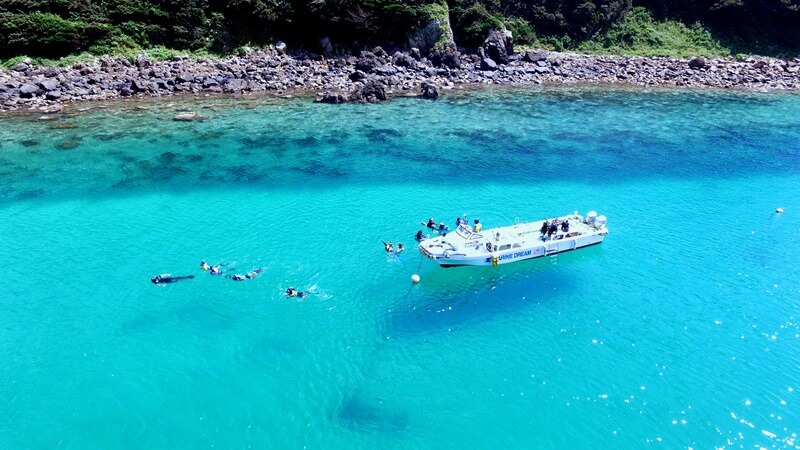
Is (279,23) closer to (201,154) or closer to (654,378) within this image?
(201,154)

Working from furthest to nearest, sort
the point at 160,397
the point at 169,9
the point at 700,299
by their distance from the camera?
1. the point at 169,9
2. the point at 700,299
3. the point at 160,397

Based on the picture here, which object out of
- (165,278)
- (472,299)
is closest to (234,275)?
(165,278)

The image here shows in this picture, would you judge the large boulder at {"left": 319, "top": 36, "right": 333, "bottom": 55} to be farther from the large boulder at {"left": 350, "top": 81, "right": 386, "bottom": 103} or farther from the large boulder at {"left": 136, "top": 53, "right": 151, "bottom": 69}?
the large boulder at {"left": 136, "top": 53, "right": 151, "bottom": 69}

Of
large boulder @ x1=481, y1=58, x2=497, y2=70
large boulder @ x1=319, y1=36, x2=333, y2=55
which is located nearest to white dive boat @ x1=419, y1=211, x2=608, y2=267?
large boulder @ x1=481, y1=58, x2=497, y2=70

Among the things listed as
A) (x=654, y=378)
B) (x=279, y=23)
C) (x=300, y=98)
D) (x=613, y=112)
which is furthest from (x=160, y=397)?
(x=279, y=23)

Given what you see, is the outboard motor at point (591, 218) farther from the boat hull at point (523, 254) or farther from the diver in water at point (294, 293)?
the diver in water at point (294, 293)

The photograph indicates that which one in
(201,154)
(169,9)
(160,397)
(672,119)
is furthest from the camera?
(169,9)

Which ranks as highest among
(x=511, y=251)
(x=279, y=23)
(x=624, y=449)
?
(x=279, y=23)
